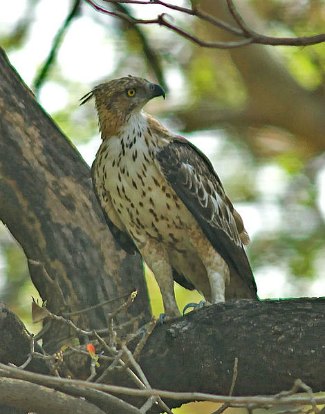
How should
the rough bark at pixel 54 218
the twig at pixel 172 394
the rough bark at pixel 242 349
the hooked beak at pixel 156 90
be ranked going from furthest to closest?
the hooked beak at pixel 156 90 < the rough bark at pixel 54 218 < the rough bark at pixel 242 349 < the twig at pixel 172 394

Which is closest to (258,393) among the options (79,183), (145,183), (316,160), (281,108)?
(145,183)

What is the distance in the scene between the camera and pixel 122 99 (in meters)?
6.80

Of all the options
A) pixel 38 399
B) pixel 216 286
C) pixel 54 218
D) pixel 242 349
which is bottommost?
pixel 38 399

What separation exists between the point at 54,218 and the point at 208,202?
3.08 ft

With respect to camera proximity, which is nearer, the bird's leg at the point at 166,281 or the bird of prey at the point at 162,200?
the bird of prey at the point at 162,200

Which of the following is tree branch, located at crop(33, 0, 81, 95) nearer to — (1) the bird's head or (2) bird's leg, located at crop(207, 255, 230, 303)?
(1) the bird's head

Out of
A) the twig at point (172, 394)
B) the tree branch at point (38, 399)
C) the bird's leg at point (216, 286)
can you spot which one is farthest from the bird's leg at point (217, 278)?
the twig at point (172, 394)

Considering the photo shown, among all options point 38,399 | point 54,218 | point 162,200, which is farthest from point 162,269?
point 38,399

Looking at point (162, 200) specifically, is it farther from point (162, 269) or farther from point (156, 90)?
point (156, 90)

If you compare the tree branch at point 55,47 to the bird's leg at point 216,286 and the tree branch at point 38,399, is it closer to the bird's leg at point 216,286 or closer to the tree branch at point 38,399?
the bird's leg at point 216,286

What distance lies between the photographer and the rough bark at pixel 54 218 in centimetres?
660

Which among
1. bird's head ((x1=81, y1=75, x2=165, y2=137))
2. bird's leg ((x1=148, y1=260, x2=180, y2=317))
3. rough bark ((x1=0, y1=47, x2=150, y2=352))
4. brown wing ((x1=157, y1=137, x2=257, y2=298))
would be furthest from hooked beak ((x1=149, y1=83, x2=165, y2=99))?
bird's leg ((x1=148, y1=260, x2=180, y2=317))

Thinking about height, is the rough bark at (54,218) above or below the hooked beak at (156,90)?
below

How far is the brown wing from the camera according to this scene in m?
6.50
